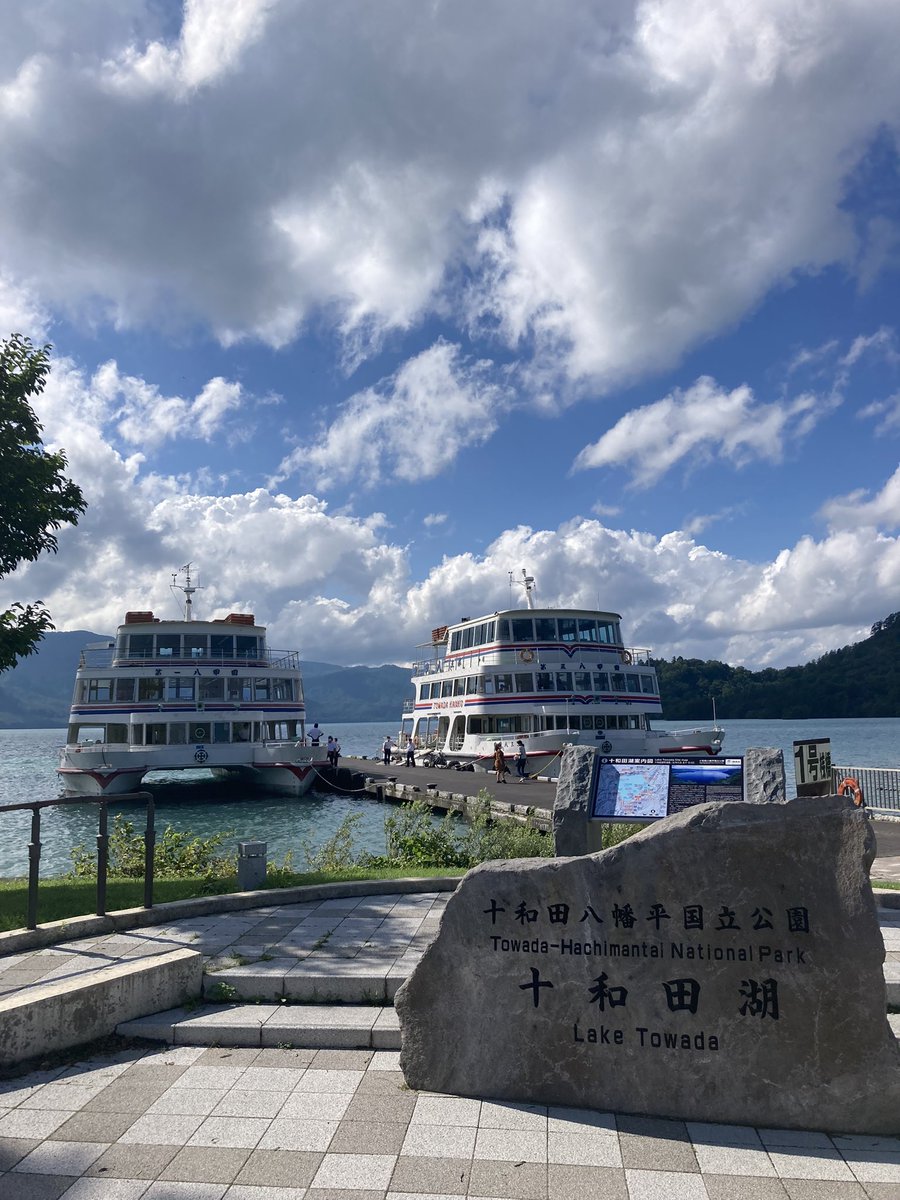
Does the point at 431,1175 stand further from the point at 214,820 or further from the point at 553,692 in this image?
the point at 553,692

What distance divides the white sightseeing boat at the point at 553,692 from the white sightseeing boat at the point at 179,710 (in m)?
7.11

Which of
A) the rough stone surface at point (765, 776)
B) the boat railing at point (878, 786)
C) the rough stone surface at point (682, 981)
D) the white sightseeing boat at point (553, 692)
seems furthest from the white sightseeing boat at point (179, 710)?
the rough stone surface at point (682, 981)

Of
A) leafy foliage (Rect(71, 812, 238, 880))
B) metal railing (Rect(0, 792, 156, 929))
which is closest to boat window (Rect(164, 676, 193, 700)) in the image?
leafy foliage (Rect(71, 812, 238, 880))

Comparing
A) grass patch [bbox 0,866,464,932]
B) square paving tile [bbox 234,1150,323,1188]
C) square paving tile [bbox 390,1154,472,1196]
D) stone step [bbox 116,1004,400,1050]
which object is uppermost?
grass patch [bbox 0,866,464,932]

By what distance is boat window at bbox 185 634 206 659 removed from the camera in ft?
105

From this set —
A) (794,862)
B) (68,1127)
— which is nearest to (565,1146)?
(794,862)

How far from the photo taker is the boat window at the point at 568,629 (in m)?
34.3

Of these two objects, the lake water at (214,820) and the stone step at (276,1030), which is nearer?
the stone step at (276,1030)

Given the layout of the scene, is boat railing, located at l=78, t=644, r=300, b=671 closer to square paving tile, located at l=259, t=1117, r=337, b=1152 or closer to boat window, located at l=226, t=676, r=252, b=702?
boat window, located at l=226, t=676, r=252, b=702

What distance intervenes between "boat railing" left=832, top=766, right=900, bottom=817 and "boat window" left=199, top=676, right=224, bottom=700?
21.7 meters

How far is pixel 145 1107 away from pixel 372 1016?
1.62 m

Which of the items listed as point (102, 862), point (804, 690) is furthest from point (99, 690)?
point (804, 690)

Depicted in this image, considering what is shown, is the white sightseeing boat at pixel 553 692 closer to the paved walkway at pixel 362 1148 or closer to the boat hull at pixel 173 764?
the boat hull at pixel 173 764

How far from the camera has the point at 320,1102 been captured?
15.4 ft
